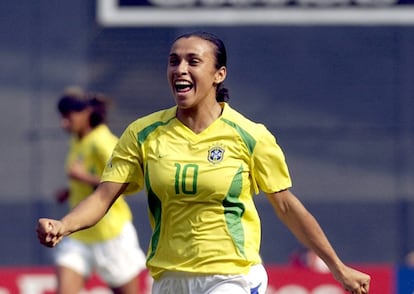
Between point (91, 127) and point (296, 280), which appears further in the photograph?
point (296, 280)

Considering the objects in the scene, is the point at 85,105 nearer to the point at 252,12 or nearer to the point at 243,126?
the point at 243,126

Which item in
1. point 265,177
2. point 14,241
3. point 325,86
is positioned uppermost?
point 265,177

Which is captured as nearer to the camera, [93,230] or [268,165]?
[268,165]

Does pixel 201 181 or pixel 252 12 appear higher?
pixel 201 181

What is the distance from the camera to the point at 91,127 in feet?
37.4

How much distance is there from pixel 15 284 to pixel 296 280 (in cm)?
225

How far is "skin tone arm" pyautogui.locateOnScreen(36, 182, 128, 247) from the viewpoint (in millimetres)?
6543

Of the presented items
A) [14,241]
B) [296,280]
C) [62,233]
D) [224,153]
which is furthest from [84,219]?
[14,241]

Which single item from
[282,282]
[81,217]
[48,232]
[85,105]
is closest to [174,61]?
[81,217]

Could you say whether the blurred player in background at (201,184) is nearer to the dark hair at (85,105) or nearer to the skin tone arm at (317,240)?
the skin tone arm at (317,240)

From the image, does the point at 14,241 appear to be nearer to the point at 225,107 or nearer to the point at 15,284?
the point at 15,284

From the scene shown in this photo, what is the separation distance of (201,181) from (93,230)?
4.35m

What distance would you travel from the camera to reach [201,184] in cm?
691

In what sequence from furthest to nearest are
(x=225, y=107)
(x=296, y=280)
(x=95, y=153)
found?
(x=296, y=280) → (x=95, y=153) → (x=225, y=107)
